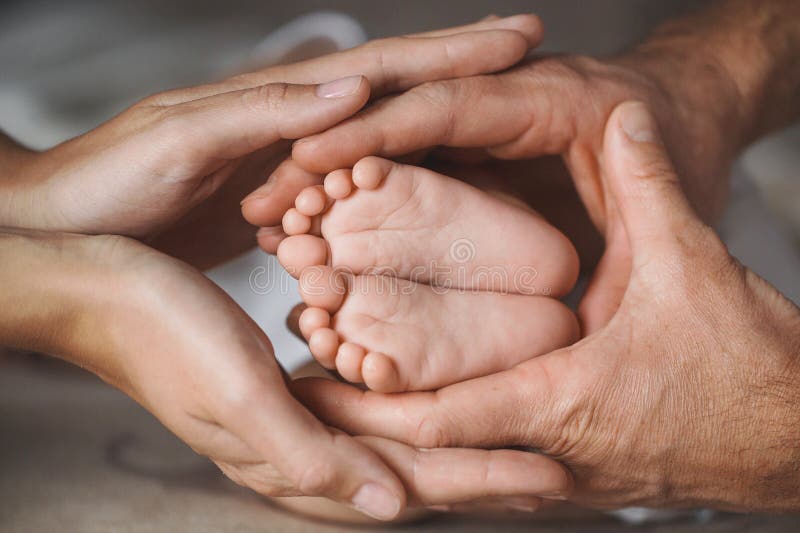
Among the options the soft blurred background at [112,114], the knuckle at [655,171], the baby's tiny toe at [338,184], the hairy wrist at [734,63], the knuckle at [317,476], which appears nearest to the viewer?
the knuckle at [317,476]

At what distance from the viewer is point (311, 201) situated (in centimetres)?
77

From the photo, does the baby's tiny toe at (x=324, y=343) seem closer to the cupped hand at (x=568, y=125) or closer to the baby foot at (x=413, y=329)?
the baby foot at (x=413, y=329)

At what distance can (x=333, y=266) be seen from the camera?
79cm

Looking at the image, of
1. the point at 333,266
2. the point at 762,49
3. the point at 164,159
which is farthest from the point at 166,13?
the point at 762,49

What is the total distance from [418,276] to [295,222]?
15 centimetres

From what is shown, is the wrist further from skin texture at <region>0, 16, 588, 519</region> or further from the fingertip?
the fingertip

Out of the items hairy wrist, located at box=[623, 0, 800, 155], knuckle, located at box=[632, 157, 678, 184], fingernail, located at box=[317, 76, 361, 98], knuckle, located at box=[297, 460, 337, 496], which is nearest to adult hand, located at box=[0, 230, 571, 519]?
knuckle, located at box=[297, 460, 337, 496]

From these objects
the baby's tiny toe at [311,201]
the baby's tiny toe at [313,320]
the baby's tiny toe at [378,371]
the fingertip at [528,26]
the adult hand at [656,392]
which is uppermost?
the fingertip at [528,26]

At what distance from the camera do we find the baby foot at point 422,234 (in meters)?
0.78

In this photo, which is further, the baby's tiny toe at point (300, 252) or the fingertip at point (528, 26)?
the fingertip at point (528, 26)

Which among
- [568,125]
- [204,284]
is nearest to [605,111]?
[568,125]

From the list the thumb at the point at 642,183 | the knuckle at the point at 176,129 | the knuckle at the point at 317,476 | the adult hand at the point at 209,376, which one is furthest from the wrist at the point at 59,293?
the thumb at the point at 642,183

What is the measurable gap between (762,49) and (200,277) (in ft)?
3.49

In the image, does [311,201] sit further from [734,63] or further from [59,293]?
[734,63]
